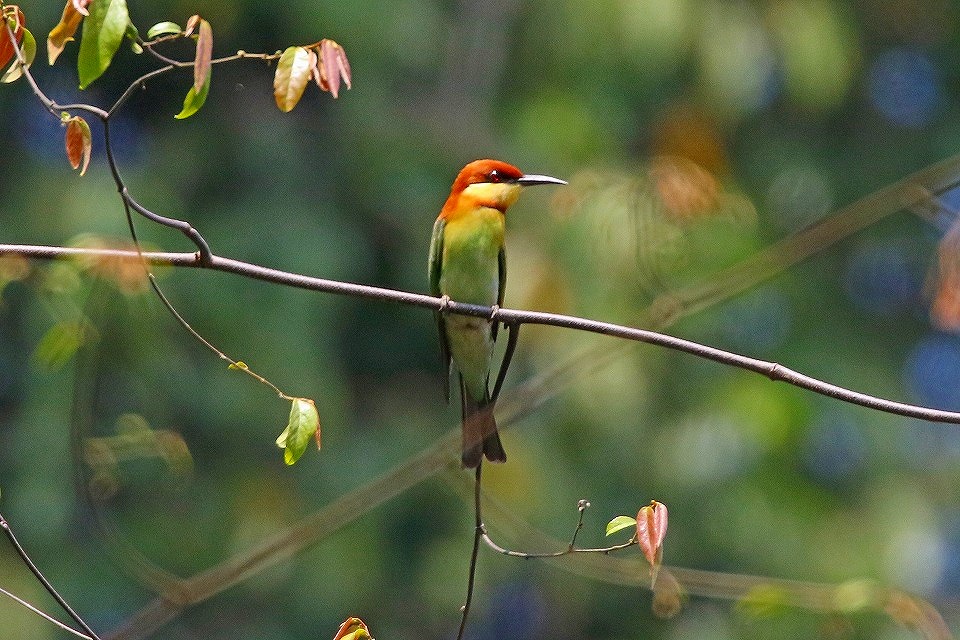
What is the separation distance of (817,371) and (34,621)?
165 inches

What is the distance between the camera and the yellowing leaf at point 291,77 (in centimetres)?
169

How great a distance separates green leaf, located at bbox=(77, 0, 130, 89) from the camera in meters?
1.48

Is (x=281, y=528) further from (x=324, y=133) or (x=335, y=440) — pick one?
(x=324, y=133)

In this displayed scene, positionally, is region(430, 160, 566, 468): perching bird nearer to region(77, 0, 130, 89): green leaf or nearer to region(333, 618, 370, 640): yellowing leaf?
region(333, 618, 370, 640): yellowing leaf

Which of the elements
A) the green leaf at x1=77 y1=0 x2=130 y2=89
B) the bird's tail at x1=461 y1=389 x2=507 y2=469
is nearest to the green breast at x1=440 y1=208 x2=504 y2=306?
the bird's tail at x1=461 y1=389 x2=507 y2=469

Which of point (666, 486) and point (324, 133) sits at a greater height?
point (324, 133)

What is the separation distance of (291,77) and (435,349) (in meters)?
5.73

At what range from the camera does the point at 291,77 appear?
170 cm

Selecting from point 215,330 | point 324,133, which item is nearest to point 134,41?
point 215,330

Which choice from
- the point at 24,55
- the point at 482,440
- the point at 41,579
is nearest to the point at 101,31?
the point at 24,55

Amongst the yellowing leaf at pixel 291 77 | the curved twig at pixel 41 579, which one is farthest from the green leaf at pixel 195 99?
the curved twig at pixel 41 579

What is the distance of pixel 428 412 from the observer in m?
7.24

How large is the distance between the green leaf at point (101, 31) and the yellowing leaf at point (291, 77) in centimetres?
25

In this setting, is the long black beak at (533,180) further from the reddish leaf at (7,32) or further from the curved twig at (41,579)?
the curved twig at (41,579)
